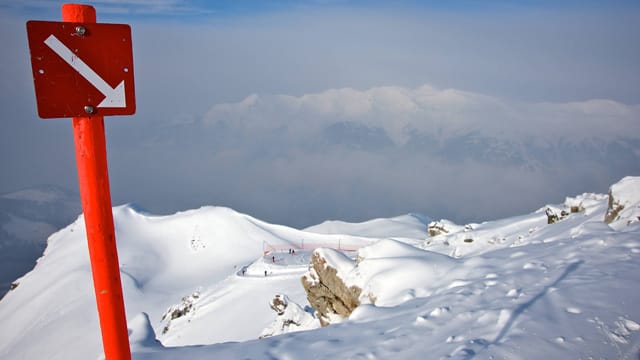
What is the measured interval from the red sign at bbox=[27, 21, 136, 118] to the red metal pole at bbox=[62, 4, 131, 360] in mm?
106

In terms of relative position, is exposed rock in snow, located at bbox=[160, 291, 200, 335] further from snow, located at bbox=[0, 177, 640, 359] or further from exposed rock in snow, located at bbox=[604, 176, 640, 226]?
exposed rock in snow, located at bbox=[604, 176, 640, 226]

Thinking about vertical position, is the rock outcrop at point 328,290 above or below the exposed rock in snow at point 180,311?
above

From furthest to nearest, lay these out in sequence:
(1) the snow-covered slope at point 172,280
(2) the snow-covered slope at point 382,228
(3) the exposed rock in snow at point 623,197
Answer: (2) the snow-covered slope at point 382,228
(1) the snow-covered slope at point 172,280
(3) the exposed rock in snow at point 623,197

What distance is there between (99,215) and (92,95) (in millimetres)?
886

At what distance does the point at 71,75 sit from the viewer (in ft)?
9.41

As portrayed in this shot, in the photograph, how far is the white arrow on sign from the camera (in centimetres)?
279

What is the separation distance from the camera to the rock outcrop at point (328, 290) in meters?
12.8

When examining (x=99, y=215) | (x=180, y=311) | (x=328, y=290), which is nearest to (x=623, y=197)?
(x=328, y=290)

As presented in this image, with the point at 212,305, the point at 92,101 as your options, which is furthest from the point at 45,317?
the point at 92,101

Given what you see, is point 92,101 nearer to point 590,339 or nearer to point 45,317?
point 590,339

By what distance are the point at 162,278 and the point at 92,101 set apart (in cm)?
4315

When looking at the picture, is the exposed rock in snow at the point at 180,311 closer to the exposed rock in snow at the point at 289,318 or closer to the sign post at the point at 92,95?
the exposed rock in snow at the point at 289,318

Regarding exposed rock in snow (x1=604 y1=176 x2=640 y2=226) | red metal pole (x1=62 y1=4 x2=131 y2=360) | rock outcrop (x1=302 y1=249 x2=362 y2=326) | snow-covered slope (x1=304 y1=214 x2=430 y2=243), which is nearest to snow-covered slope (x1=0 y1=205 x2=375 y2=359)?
snow-covered slope (x1=304 y1=214 x2=430 y2=243)

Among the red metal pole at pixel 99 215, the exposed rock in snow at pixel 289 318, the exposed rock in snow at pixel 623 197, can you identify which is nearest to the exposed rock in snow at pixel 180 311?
the exposed rock in snow at pixel 289 318
